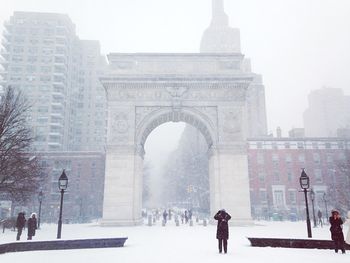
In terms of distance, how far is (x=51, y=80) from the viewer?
76438mm

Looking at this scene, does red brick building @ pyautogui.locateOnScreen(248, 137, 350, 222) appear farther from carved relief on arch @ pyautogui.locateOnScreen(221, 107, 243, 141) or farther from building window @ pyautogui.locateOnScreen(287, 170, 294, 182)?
carved relief on arch @ pyautogui.locateOnScreen(221, 107, 243, 141)

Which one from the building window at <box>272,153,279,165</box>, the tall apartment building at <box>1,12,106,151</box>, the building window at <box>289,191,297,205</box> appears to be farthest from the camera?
the tall apartment building at <box>1,12,106,151</box>

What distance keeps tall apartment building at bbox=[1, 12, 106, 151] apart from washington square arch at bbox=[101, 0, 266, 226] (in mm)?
46200

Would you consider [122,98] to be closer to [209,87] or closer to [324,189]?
[209,87]

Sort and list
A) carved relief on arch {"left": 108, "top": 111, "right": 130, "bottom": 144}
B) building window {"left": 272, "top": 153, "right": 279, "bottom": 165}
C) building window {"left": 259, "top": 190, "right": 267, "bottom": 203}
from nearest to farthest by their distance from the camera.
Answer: carved relief on arch {"left": 108, "top": 111, "right": 130, "bottom": 144} → building window {"left": 259, "top": 190, "right": 267, "bottom": 203} → building window {"left": 272, "top": 153, "right": 279, "bottom": 165}

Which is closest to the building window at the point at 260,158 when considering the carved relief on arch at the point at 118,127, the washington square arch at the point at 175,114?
the washington square arch at the point at 175,114

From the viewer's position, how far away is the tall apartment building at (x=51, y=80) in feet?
242

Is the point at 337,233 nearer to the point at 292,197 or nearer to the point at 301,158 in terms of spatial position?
the point at 292,197

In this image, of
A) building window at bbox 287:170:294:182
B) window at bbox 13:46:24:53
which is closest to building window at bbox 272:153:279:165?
building window at bbox 287:170:294:182

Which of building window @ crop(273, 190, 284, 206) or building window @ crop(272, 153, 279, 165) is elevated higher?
building window @ crop(272, 153, 279, 165)

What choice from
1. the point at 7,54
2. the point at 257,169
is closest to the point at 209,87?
the point at 257,169

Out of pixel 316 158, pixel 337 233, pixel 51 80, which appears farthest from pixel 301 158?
pixel 51 80

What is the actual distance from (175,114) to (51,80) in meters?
56.2

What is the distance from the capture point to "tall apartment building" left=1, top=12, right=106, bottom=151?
7381 cm
